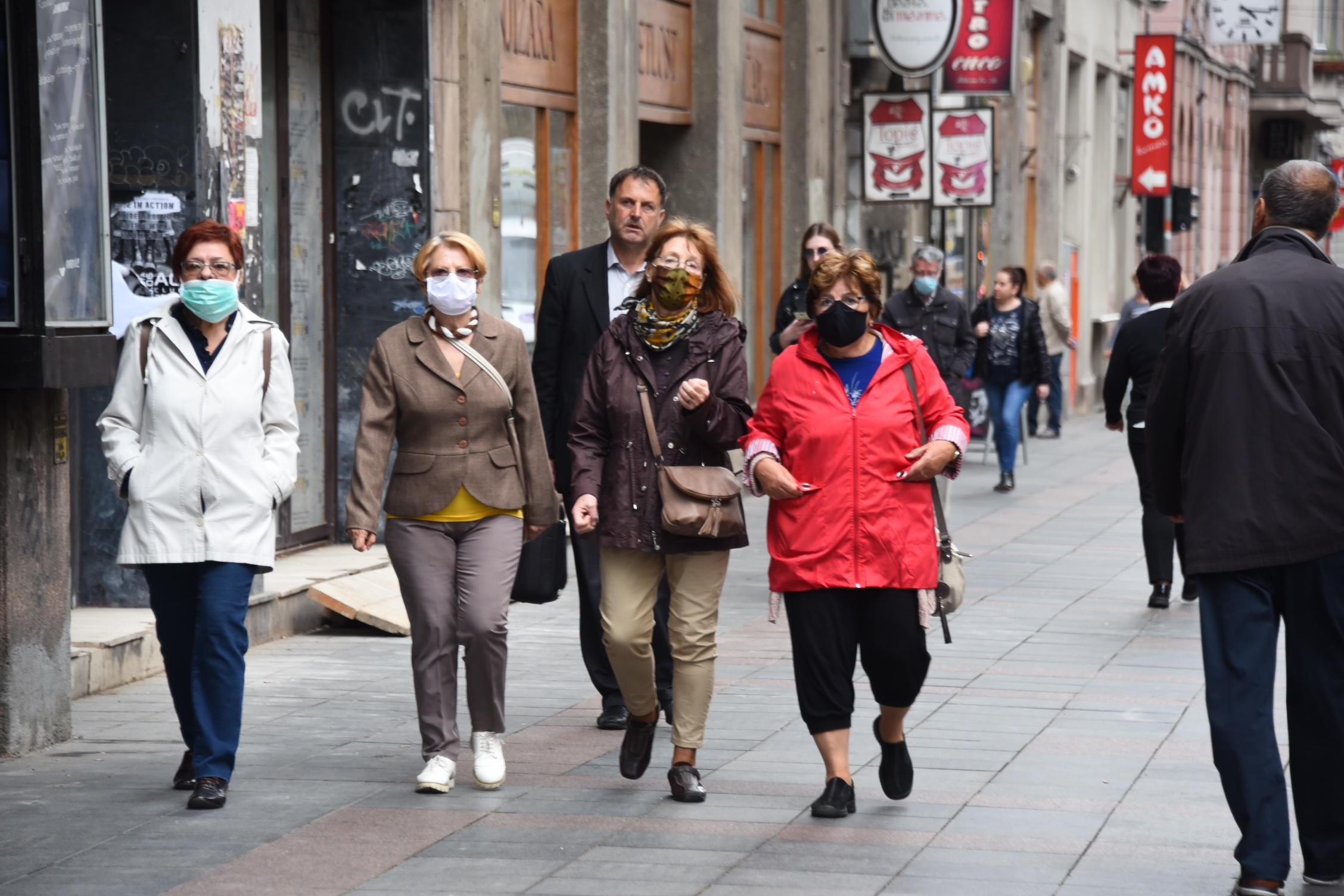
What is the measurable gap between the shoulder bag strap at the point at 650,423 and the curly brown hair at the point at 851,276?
58cm

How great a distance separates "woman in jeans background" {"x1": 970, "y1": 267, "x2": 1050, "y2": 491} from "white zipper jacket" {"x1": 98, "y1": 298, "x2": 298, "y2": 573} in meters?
11.4

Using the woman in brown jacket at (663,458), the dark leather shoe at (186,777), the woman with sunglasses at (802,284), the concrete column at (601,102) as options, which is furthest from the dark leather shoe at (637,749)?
the concrete column at (601,102)

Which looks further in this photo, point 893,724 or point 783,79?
point 783,79

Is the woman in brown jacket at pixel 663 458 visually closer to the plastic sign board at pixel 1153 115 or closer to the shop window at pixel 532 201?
the shop window at pixel 532 201

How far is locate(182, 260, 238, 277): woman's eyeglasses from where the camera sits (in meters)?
6.72

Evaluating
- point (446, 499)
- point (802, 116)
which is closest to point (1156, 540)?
point (446, 499)

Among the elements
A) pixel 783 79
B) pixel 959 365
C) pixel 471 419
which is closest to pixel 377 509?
pixel 471 419

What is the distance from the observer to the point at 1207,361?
5551mm

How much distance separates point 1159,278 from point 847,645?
5.39 meters

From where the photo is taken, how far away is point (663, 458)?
21.9 feet

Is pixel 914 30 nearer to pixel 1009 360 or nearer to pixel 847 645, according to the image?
pixel 1009 360

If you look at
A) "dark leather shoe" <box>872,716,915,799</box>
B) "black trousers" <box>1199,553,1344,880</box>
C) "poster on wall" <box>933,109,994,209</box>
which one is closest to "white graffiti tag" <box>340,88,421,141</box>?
"dark leather shoe" <box>872,716,915,799</box>

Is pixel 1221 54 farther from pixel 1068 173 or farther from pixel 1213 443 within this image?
pixel 1213 443

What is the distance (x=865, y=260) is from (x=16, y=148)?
2823 mm
